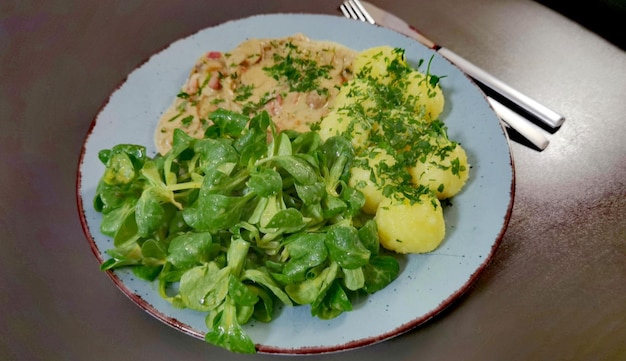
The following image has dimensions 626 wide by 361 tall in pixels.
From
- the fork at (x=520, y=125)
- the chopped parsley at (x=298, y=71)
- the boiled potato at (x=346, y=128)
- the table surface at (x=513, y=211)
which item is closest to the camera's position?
the table surface at (x=513, y=211)

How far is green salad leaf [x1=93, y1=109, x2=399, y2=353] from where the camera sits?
4.66 ft

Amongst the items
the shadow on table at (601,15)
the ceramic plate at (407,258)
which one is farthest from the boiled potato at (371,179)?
the shadow on table at (601,15)

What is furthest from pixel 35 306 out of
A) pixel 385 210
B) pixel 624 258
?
pixel 624 258

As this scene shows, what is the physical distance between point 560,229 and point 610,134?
20.1 inches

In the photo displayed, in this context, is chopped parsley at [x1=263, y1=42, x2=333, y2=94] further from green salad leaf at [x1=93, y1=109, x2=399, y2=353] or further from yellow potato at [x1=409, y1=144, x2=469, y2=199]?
yellow potato at [x1=409, y1=144, x2=469, y2=199]

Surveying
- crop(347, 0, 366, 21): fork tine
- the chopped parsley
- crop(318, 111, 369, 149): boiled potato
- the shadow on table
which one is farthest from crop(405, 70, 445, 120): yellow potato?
the shadow on table

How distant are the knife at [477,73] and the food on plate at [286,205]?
0.31 metres

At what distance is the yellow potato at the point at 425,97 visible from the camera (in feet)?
6.06

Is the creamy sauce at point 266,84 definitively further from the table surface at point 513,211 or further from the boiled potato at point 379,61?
the table surface at point 513,211

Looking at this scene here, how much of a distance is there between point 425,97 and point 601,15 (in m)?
1.07

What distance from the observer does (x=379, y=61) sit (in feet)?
6.45

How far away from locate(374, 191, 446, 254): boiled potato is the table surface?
244 millimetres

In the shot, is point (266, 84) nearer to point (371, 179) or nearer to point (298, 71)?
point (298, 71)

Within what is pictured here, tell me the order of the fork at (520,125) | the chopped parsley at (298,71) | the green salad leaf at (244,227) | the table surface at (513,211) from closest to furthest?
the green salad leaf at (244,227) → the table surface at (513,211) → the fork at (520,125) → the chopped parsley at (298,71)
